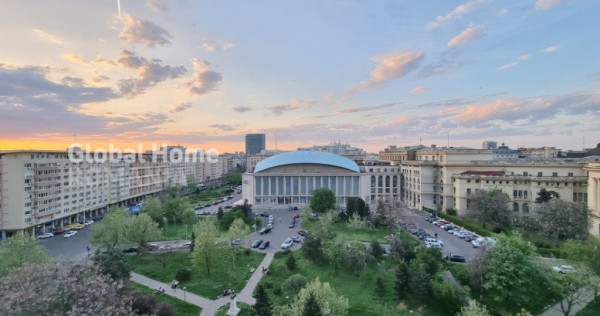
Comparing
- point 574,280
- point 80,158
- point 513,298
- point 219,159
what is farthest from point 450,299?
point 219,159

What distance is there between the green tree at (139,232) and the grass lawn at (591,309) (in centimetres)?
3182

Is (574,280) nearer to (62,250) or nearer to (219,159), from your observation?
(62,250)

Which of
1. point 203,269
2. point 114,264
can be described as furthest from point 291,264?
point 114,264

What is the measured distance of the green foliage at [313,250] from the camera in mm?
24691

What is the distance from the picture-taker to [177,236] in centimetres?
3438

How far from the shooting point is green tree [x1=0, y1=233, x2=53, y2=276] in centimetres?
1889

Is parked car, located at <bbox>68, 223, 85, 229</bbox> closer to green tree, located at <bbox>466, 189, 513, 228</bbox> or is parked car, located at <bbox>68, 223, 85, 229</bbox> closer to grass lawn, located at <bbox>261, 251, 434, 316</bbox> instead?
grass lawn, located at <bbox>261, 251, 434, 316</bbox>

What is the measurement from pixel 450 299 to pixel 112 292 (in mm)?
17823

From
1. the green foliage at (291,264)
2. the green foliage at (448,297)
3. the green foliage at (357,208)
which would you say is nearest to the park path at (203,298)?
the green foliage at (291,264)

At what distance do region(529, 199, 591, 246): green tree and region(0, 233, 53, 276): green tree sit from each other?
128 ft

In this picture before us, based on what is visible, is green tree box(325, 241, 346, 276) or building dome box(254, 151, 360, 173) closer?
Result: green tree box(325, 241, 346, 276)

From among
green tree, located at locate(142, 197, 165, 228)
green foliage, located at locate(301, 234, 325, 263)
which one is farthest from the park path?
green tree, located at locate(142, 197, 165, 228)

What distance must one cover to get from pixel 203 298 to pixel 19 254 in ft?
39.7

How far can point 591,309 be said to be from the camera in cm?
1783
